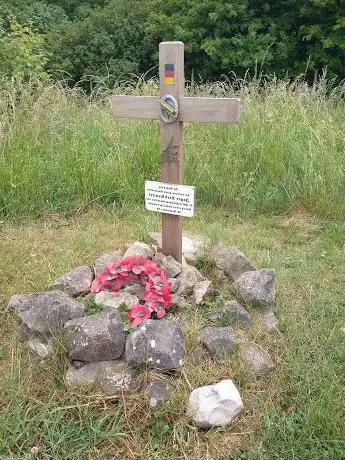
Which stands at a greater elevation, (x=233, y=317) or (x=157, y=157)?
(x=157, y=157)

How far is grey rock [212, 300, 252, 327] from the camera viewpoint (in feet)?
8.54

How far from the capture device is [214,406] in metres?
2.17

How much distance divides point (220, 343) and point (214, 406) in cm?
32

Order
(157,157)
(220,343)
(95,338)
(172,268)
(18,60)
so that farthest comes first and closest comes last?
(18,60)
(157,157)
(172,268)
(220,343)
(95,338)

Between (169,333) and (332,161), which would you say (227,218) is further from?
(169,333)

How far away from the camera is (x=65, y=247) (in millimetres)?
3762

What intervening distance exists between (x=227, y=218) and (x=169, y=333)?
2.17 meters

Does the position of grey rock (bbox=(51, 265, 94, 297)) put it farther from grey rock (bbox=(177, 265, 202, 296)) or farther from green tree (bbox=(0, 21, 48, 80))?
green tree (bbox=(0, 21, 48, 80))

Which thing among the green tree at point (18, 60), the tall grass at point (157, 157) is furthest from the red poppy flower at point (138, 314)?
the green tree at point (18, 60)

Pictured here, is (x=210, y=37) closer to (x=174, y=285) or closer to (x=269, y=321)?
(x=174, y=285)

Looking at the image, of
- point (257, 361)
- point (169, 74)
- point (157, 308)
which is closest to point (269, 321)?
point (257, 361)

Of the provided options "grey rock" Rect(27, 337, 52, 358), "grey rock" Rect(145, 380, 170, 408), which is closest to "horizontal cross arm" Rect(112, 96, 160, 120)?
"grey rock" Rect(27, 337, 52, 358)

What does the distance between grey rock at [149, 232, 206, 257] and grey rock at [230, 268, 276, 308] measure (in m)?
0.51

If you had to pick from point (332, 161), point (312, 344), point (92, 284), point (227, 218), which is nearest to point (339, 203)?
point (332, 161)
